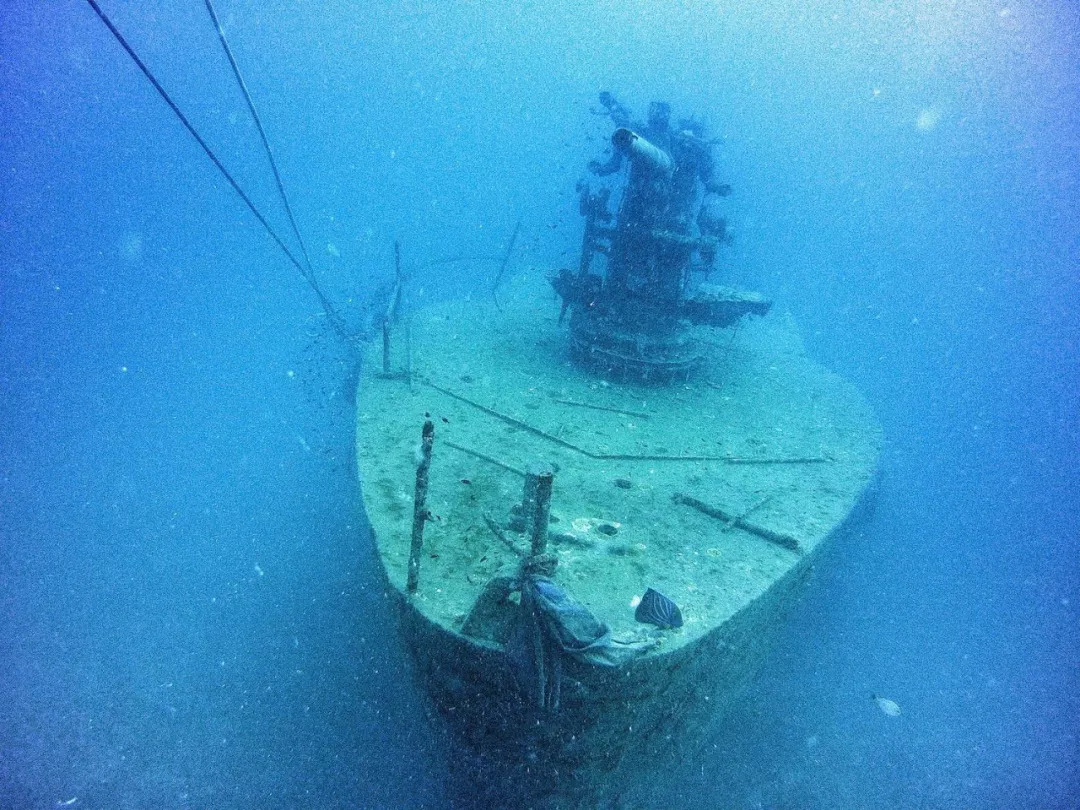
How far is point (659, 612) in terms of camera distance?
11.7ft

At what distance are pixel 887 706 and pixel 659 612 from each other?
225 inches

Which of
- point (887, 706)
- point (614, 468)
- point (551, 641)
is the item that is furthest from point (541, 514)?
point (887, 706)

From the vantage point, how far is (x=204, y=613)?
7879mm

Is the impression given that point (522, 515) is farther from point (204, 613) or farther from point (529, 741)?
point (204, 613)

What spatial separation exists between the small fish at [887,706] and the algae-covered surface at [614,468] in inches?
122

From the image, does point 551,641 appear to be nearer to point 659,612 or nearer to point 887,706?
point 659,612

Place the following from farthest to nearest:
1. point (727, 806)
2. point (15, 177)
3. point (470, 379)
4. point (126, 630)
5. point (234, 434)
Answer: point (15, 177)
point (234, 434)
point (470, 379)
point (126, 630)
point (727, 806)

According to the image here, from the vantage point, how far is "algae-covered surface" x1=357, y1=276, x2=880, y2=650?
13.6 feet

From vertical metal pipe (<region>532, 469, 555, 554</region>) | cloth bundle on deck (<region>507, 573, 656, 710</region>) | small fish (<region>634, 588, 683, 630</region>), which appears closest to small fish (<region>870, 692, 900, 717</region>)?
small fish (<region>634, 588, 683, 630</region>)

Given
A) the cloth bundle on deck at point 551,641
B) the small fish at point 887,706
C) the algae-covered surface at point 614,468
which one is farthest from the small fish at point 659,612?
the small fish at point 887,706

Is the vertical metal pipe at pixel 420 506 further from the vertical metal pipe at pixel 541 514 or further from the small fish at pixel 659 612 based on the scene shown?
the small fish at pixel 659 612

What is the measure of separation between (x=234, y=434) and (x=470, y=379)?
9484 millimetres

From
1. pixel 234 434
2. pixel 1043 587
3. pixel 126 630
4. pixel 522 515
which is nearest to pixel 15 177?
pixel 234 434

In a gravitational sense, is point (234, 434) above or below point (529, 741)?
below
